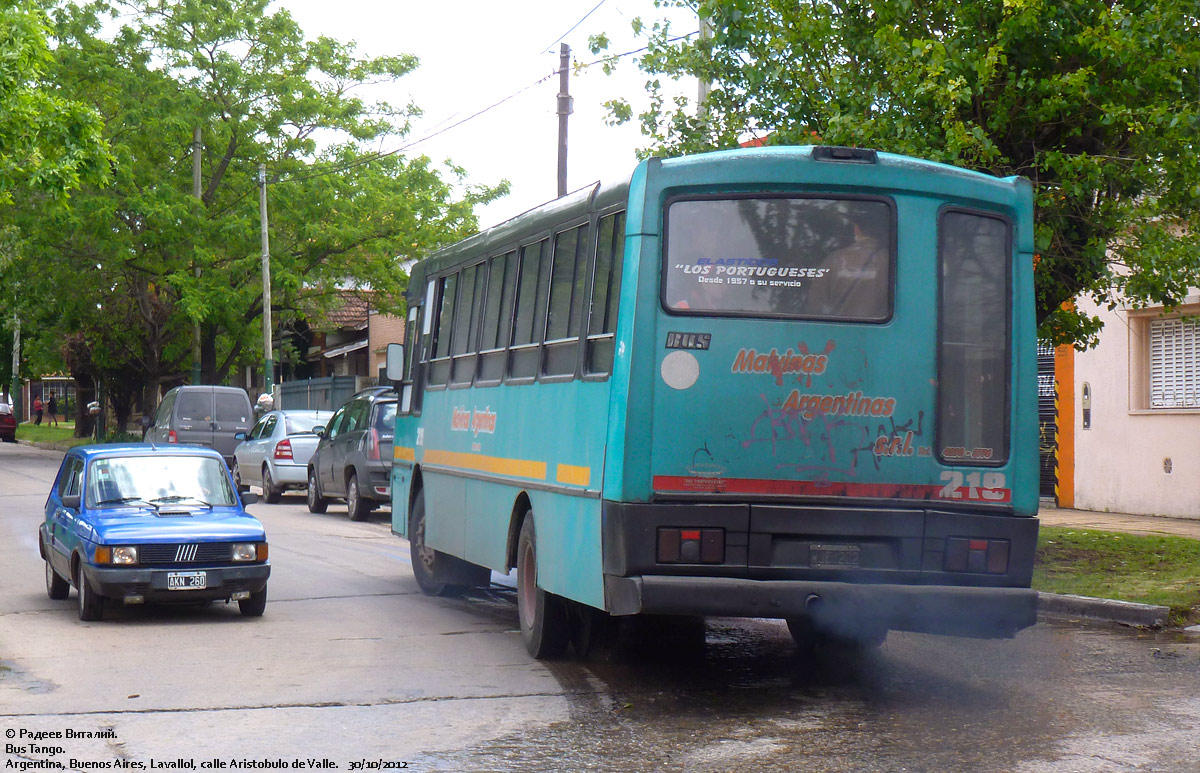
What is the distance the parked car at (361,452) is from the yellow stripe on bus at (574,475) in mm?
11907

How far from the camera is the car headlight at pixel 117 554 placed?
35.2 feet

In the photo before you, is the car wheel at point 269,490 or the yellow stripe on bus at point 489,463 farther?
the car wheel at point 269,490

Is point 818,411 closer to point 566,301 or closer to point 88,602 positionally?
point 566,301

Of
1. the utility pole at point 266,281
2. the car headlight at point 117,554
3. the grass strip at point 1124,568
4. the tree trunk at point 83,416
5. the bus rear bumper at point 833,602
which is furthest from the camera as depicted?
the tree trunk at point 83,416

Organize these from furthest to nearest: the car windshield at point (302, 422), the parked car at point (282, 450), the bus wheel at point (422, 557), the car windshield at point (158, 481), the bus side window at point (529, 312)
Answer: the car windshield at point (302, 422) → the parked car at point (282, 450) → the bus wheel at point (422, 557) → the car windshield at point (158, 481) → the bus side window at point (529, 312)

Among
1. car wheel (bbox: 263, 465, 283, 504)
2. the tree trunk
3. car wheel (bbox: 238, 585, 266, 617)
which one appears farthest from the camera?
the tree trunk

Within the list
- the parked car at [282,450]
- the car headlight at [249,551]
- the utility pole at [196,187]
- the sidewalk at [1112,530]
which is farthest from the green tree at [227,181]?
the car headlight at [249,551]

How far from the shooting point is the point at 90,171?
23.1 metres

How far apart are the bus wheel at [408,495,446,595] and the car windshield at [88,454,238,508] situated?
174 cm

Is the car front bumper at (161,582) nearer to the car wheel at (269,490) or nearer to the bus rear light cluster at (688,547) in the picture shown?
→ the bus rear light cluster at (688,547)

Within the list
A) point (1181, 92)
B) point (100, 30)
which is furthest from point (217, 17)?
point (1181, 92)

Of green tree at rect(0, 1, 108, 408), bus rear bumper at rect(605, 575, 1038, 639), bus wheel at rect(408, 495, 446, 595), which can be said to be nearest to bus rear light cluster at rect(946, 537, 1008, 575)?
bus rear bumper at rect(605, 575, 1038, 639)

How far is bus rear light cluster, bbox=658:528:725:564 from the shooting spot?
7.72m

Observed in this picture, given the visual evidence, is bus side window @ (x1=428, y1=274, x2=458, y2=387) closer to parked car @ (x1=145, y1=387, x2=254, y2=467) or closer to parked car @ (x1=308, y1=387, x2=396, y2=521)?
parked car @ (x1=308, y1=387, x2=396, y2=521)
